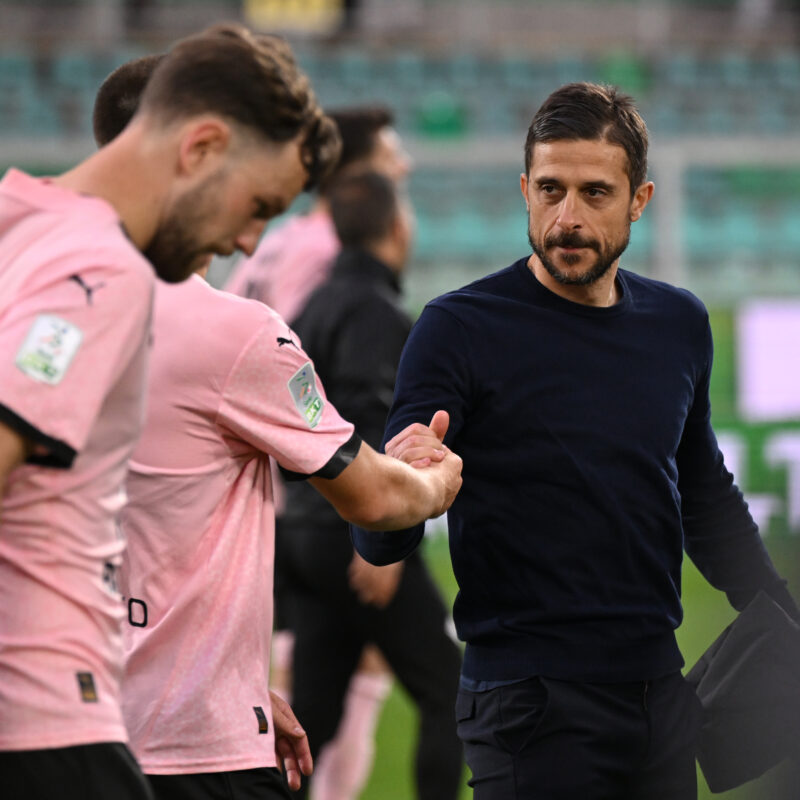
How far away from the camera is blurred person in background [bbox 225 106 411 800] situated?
4641 mm

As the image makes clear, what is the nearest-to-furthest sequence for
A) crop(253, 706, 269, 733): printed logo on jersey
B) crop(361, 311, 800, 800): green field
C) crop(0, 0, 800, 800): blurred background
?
crop(253, 706, 269, 733): printed logo on jersey → crop(361, 311, 800, 800): green field → crop(0, 0, 800, 800): blurred background

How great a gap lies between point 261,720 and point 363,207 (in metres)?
2.48

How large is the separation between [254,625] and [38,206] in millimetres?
853

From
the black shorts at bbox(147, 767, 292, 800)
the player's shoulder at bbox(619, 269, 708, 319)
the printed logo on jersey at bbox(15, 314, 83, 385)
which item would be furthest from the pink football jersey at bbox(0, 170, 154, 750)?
the player's shoulder at bbox(619, 269, 708, 319)

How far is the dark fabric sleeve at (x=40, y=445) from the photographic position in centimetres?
152

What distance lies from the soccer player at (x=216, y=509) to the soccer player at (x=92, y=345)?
1.29 feet

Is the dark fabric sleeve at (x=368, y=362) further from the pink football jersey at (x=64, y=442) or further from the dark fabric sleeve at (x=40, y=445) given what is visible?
the dark fabric sleeve at (x=40, y=445)

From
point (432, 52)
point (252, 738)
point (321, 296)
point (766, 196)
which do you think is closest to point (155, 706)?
point (252, 738)

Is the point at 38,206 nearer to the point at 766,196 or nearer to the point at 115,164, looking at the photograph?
the point at 115,164

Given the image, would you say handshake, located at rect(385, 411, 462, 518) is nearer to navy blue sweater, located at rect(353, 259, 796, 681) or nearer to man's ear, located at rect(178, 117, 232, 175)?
navy blue sweater, located at rect(353, 259, 796, 681)

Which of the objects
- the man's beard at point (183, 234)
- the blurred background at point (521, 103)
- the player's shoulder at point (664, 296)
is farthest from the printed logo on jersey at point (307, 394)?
the blurred background at point (521, 103)

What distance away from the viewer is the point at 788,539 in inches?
225

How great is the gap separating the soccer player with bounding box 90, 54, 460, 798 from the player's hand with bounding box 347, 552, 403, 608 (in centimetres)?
185

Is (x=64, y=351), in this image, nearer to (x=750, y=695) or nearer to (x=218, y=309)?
(x=218, y=309)
